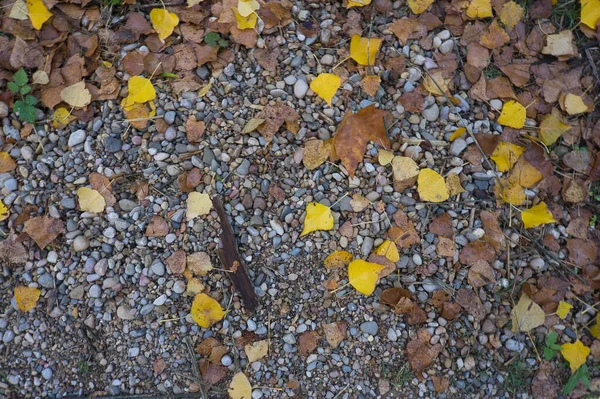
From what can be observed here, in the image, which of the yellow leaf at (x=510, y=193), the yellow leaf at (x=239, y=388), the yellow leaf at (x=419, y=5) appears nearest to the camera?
the yellow leaf at (x=239, y=388)

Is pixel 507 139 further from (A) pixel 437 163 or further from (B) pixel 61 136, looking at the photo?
(B) pixel 61 136

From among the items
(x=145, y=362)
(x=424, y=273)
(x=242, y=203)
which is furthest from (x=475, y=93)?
(x=145, y=362)

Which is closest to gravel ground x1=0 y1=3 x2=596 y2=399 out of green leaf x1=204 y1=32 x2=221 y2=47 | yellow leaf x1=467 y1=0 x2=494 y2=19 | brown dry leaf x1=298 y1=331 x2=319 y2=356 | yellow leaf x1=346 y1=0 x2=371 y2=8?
brown dry leaf x1=298 y1=331 x2=319 y2=356

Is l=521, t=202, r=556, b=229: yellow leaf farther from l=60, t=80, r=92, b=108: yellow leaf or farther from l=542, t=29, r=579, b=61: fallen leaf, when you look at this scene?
l=60, t=80, r=92, b=108: yellow leaf

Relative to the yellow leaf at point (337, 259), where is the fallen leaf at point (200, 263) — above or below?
below

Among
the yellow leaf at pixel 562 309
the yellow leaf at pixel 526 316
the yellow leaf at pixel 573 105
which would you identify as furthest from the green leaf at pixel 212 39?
the yellow leaf at pixel 562 309

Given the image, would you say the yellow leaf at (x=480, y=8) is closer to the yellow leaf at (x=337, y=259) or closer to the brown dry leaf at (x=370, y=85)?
the brown dry leaf at (x=370, y=85)

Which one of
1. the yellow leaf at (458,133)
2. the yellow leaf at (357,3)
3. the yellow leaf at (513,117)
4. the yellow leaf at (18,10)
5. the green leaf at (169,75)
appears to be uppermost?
the yellow leaf at (357,3)

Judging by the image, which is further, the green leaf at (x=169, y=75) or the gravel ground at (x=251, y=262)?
the green leaf at (x=169, y=75)
